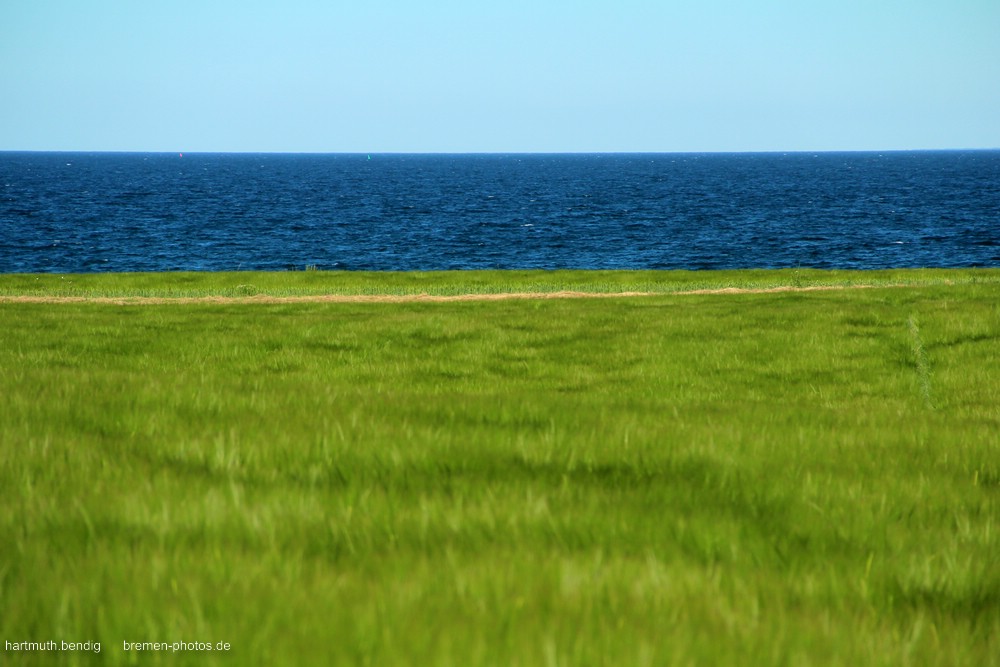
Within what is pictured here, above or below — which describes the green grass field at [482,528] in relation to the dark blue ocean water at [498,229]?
above

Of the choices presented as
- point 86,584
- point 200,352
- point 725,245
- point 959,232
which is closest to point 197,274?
point 200,352

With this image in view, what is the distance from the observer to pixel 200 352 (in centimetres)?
1662

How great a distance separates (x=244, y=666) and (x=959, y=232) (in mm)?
96104

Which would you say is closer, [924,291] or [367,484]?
[367,484]

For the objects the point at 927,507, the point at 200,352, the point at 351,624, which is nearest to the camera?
the point at 351,624

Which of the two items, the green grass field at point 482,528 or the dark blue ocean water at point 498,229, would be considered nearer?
the green grass field at point 482,528

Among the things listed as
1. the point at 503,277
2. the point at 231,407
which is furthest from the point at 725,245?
the point at 231,407

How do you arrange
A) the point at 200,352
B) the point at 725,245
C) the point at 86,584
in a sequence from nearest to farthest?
the point at 86,584
the point at 200,352
the point at 725,245

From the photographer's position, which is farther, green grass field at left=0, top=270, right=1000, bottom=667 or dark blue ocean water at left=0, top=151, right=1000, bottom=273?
dark blue ocean water at left=0, top=151, right=1000, bottom=273

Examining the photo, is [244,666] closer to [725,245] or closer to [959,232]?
[725,245]

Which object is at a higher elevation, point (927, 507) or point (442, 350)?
point (927, 507)

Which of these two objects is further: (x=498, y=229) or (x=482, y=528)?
(x=498, y=229)

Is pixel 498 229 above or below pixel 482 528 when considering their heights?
below

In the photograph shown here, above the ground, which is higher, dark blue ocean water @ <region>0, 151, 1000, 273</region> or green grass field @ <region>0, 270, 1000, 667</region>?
green grass field @ <region>0, 270, 1000, 667</region>
